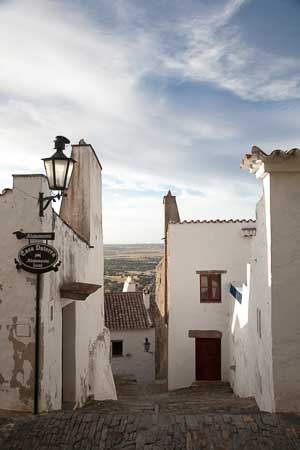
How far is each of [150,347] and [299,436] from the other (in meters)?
20.8

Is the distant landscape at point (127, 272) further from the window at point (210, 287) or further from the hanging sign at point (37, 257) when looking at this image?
the hanging sign at point (37, 257)

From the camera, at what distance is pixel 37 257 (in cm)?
596

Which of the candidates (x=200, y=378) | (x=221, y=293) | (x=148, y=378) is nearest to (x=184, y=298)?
(x=221, y=293)

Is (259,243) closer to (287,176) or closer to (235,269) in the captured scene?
(287,176)

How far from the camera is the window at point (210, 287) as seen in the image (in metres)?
16.6

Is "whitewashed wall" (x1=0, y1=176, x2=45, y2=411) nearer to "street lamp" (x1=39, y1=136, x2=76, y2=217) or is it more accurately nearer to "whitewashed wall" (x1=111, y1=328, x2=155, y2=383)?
"street lamp" (x1=39, y1=136, x2=76, y2=217)

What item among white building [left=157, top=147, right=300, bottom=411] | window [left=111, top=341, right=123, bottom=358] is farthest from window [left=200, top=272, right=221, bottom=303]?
window [left=111, top=341, right=123, bottom=358]

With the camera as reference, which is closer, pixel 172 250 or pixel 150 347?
pixel 172 250

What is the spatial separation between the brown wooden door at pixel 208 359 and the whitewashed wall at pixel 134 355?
7.33 meters

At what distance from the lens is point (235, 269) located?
16453 millimetres

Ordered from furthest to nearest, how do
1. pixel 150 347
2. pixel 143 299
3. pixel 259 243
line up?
pixel 143 299 → pixel 150 347 → pixel 259 243

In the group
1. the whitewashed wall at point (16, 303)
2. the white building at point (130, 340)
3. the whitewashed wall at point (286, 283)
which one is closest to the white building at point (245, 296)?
the whitewashed wall at point (286, 283)

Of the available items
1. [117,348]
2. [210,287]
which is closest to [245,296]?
[210,287]

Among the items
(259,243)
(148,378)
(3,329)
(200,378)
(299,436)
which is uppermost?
(259,243)
